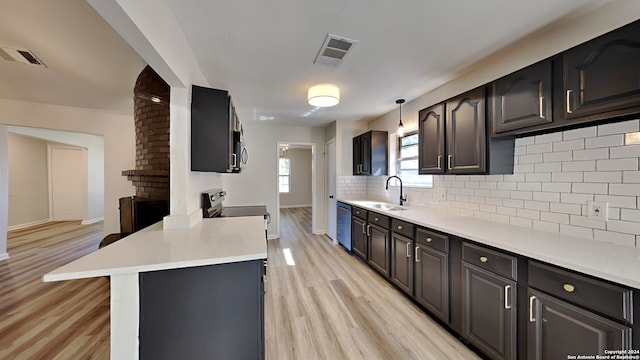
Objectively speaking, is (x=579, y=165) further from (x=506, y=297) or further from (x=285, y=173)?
(x=285, y=173)

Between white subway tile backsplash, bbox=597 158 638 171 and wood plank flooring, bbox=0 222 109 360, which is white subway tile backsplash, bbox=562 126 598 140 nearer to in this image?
white subway tile backsplash, bbox=597 158 638 171

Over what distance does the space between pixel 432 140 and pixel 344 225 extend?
7.28 feet

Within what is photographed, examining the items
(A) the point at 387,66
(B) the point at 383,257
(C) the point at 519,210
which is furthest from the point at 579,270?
(A) the point at 387,66

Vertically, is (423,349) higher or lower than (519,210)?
lower

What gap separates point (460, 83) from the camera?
8.21 ft

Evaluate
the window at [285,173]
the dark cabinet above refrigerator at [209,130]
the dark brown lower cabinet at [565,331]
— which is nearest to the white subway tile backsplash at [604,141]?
the dark brown lower cabinet at [565,331]

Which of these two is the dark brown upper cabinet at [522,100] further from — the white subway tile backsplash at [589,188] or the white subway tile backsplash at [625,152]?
the white subway tile backsplash at [589,188]

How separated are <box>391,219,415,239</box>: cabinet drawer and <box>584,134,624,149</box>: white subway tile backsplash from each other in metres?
1.41

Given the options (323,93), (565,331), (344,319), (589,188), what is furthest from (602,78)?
(344,319)

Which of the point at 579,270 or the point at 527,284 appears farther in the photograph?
the point at 527,284

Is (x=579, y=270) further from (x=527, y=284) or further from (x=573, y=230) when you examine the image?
(x=573, y=230)

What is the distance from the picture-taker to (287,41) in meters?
1.86

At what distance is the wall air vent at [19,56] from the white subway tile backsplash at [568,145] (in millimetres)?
4850

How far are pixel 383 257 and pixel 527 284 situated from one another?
64.4 inches
